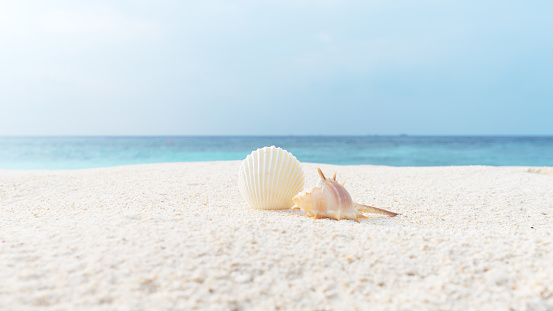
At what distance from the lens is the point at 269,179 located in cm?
376

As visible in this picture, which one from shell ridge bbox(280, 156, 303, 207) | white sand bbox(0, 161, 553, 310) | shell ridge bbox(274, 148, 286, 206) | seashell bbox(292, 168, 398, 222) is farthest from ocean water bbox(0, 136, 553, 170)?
white sand bbox(0, 161, 553, 310)

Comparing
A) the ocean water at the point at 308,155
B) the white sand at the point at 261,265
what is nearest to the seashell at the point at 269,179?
the white sand at the point at 261,265

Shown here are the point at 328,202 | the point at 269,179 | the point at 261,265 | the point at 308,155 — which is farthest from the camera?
the point at 308,155

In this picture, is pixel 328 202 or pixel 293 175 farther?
pixel 293 175

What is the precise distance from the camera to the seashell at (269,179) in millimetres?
3781

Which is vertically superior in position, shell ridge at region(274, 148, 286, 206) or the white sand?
shell ridge at region(274, 148, 286, 206)

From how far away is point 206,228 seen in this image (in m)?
2.60

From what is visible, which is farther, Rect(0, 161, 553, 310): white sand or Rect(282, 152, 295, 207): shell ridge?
Rect(282, 152, 295, 207): shell ridge

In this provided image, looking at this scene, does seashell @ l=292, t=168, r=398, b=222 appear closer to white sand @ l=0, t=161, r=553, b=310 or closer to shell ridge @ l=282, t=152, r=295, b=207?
white sand @ l=0, t=161, r=553, b=310

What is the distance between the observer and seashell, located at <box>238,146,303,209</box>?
378 centimetres

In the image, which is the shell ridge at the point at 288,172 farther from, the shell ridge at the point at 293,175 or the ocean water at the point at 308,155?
the ocean water at the point at 308,155

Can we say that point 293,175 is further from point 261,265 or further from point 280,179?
point 261,265

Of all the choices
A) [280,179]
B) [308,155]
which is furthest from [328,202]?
[308,155]

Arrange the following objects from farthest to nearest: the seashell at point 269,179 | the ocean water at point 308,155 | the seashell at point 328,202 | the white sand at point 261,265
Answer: the ocean water at point 308,155
the seashell at point 269,179
the seashell at point 328,202
the white sand at point 261,265
